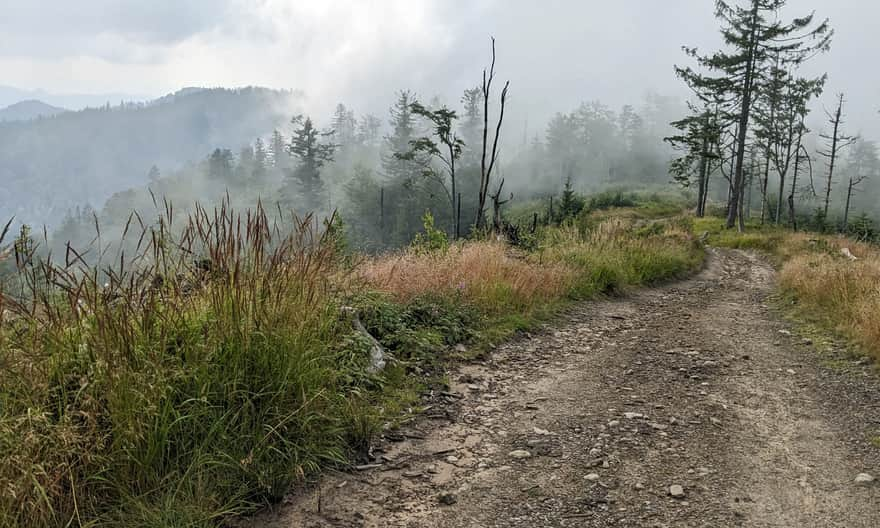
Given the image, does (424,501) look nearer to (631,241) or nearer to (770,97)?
(631,241)

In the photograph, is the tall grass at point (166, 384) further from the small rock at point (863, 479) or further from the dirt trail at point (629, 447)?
the small rock at point (863, 479)

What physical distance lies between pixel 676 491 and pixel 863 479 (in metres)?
1.10

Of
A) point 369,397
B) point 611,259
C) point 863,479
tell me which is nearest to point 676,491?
point 863,479

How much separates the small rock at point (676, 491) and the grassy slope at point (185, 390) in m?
1.73

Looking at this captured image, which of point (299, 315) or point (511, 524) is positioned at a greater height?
point (299, 315)

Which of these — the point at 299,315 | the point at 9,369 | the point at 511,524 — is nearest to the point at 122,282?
the point at 9,369

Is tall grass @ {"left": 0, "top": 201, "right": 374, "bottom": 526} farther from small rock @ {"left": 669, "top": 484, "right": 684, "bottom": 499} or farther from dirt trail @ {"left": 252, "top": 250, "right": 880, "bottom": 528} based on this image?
small rock @ {"left": 669, "top": 484, "right": 684, "bottom": 499}

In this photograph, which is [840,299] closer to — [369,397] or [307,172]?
[369,397]

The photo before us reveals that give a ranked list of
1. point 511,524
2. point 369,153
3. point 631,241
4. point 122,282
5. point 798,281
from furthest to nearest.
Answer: point 369,153 < point 631,241 < point 798,281 < point 122,282 < point 511,524

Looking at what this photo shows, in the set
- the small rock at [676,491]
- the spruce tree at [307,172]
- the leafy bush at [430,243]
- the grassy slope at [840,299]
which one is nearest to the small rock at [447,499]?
the small rock at [676,491]

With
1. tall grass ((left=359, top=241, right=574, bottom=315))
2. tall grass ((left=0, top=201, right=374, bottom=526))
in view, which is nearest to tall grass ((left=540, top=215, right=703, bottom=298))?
tall grass ((left=359, top=241, right=574, bottom=315))

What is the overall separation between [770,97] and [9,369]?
142 ft

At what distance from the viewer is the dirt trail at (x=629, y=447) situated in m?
2.62

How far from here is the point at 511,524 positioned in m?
2.54
